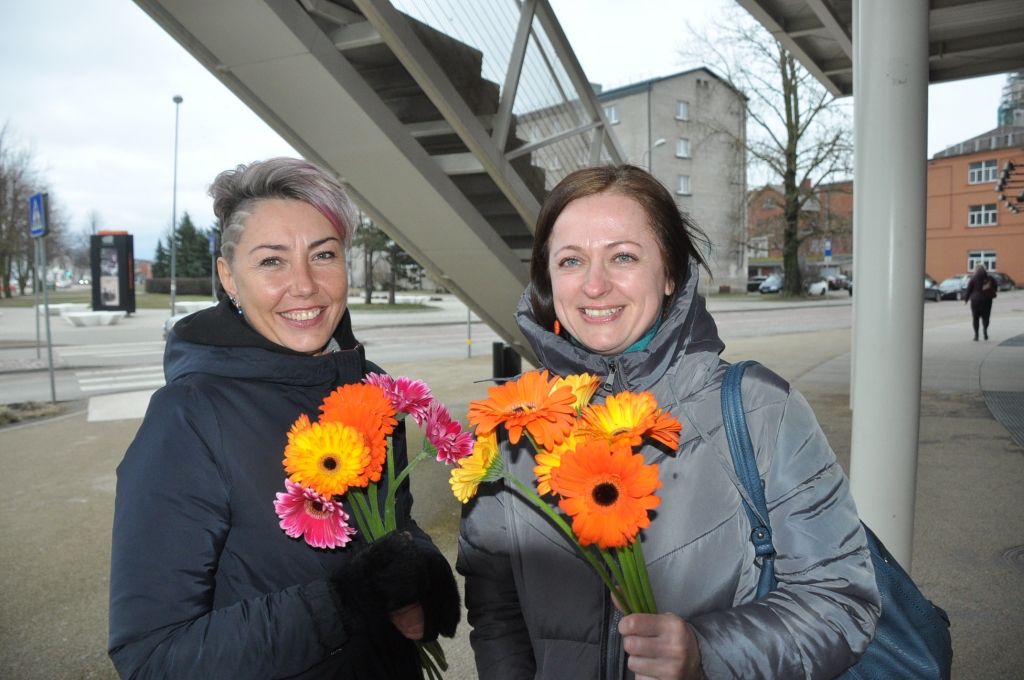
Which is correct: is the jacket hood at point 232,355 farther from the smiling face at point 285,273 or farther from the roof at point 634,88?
the roof at point 634,88

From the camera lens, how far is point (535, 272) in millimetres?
1828

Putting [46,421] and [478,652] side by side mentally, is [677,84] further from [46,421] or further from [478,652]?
[478,652]

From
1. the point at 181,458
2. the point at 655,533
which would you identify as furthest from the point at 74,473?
the point at 655,533

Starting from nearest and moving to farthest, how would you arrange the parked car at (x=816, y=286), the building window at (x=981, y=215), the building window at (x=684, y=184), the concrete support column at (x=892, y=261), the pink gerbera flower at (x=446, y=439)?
1. the pink gerbera flower at (x=446, y=439)
2. the concrete support column at (x=892, y=261)
3. the parked car at (x=816, y=286)
4. the building window at (x=981, y=215)
5. the building window at (x=684, y=184)

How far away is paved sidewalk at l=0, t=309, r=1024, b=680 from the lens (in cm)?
347

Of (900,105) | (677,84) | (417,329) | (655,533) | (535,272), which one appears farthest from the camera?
(677,84)

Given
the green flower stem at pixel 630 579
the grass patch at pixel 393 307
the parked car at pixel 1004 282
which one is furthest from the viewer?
the parked car at pixel 1004 282

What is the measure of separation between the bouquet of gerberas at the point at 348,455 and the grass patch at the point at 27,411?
1003 cm

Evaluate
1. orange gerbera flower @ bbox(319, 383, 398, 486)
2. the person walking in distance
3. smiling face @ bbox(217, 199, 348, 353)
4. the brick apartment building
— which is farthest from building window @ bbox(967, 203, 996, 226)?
orange gerbera flower @ bbox(319, 383, 398, 486)

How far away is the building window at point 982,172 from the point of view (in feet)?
162

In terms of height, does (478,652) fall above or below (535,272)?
below

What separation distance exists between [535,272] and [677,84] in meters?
53.2

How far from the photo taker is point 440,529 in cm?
511

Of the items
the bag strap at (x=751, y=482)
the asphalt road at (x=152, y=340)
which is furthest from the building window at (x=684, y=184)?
the bag strap at (x=751, y=482)
